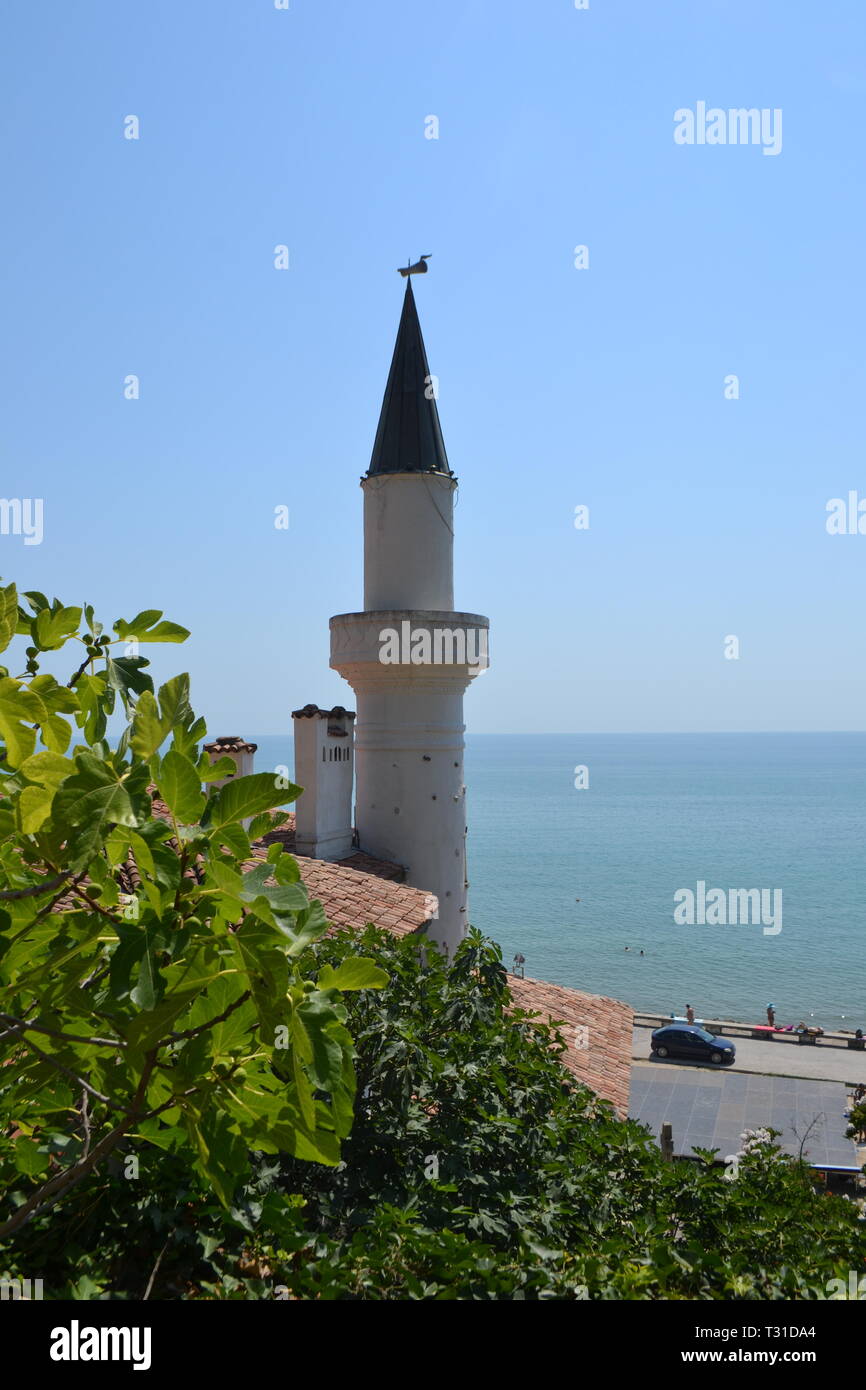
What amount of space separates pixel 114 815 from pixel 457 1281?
255 cm

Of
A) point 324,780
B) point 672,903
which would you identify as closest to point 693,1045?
point 324,780

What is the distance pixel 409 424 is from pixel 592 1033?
11805 millimetres

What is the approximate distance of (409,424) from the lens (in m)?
17.6

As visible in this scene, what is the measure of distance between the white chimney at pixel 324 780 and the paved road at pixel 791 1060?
20705mm

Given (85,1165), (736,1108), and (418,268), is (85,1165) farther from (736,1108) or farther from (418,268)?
(736,1108)

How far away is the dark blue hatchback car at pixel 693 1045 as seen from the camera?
114ft

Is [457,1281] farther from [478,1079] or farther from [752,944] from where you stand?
[752,944]

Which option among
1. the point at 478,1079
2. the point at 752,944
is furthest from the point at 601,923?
the point at 478,1079

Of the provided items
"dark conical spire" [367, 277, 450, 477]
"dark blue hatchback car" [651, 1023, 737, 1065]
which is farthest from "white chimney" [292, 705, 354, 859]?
"dark blue hatchback car" [651, 1023, 737, 1065]

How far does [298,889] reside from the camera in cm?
261

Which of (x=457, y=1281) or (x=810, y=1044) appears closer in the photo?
(x=457, y=1281)

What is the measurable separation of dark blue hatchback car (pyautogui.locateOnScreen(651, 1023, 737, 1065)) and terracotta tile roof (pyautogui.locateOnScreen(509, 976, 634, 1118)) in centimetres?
1794

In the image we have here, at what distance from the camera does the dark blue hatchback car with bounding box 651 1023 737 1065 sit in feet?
114

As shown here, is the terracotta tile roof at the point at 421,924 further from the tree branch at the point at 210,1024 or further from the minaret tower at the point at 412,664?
the tree branch at the point at 210,1024
